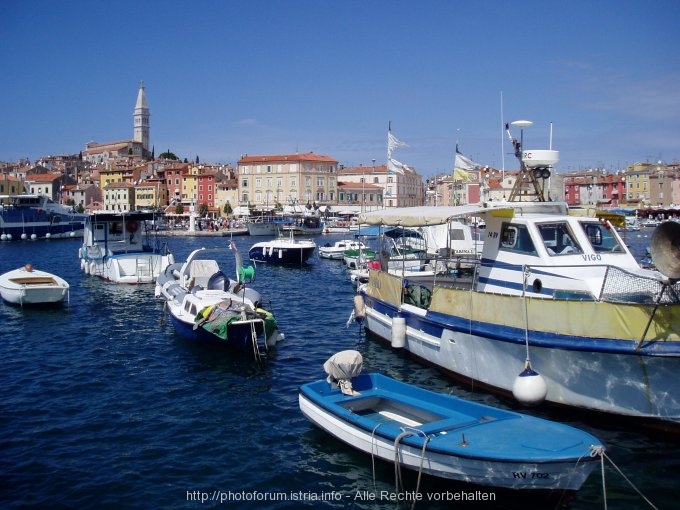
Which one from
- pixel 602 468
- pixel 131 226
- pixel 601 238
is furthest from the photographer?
pixel 131 226

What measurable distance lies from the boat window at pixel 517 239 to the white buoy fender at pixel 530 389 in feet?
13.5

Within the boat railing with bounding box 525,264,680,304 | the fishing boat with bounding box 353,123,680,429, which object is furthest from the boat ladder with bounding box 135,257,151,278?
the boat railing with bounding box 525,264,680,304

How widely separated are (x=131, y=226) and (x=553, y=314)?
3073 centimetres

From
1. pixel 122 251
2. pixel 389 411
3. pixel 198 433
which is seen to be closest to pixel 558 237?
pixel 389 411

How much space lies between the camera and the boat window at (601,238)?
15.6 metres

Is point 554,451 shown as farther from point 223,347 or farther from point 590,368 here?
point 223,347

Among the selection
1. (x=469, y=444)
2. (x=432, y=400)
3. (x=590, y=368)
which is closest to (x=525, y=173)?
(x=590, y=368)

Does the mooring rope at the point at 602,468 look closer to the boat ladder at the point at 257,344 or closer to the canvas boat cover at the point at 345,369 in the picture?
the canvas boat cover at the point at 345,369

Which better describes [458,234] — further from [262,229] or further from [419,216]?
[262,229]

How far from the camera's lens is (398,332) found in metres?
18.2

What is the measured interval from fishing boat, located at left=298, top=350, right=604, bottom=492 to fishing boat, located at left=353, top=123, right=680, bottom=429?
1642 mm

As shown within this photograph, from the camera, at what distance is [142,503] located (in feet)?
35.3

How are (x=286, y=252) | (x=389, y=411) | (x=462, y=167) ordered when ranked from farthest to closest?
(x=286, y=252) → (x=462, y=167) → (x=389, y=411)

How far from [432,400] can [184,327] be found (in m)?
11.1
